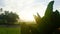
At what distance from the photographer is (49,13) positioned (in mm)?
1995

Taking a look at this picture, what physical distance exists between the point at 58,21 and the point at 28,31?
0.35 m

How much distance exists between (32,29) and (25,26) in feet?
0.30

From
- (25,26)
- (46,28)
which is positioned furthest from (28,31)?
(46,28)

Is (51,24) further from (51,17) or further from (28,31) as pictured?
(28,31)

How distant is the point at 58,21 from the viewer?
203 centimetres

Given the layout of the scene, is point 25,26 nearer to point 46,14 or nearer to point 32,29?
point 32,29

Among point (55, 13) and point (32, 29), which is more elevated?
point (55, 13)

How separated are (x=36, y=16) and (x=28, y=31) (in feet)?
0.68

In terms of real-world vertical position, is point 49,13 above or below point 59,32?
above

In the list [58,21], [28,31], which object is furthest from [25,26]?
[58,21]

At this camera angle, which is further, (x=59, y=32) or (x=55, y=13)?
(x=55, y=13)

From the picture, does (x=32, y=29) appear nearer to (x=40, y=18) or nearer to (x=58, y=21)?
(x=40, y=18)

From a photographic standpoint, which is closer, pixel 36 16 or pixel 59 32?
pixel 59 32

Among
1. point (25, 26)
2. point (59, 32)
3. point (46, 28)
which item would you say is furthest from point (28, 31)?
point (59, 32)
